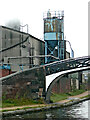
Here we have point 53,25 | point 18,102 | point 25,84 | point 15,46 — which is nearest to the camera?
point 18,102

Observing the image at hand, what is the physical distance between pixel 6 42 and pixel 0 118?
17449mm

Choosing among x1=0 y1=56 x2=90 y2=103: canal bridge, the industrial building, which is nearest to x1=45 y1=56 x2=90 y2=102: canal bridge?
x1=0 y1=56 x2=90 y2=103: canal bridge

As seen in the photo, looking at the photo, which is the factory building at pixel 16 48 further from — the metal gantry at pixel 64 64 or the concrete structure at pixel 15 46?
the metal gantry at pixel 64 64

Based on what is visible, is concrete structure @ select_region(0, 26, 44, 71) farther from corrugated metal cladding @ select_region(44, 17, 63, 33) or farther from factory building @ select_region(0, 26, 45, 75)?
corrugated metal cladding @ select_region(44, 17, 63, 33)

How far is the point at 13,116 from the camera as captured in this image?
2527cm

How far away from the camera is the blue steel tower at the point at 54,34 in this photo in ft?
136

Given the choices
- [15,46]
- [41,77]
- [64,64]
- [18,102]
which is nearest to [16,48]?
[15,46]

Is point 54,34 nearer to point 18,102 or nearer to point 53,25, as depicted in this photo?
point 53,25

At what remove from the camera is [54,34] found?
4141 centimetres

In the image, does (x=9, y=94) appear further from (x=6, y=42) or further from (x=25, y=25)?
(x=25, y=25)

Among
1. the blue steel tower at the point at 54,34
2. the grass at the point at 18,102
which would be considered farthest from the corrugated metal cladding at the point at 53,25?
the grass at the point at 18,102

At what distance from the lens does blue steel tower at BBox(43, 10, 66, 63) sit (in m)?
41.4

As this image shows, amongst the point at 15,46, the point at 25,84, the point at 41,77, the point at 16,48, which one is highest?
the point at 15,46

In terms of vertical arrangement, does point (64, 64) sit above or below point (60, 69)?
above
